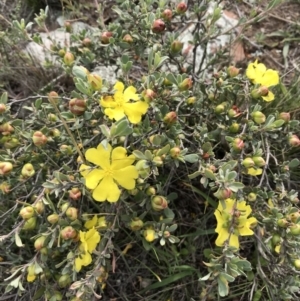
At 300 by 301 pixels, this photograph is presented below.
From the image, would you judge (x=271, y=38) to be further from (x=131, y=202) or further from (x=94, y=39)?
(x=131, y=202)

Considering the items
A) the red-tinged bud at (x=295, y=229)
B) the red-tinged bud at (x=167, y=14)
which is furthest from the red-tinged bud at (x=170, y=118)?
the red-tinged bud at (x=295, y=229)

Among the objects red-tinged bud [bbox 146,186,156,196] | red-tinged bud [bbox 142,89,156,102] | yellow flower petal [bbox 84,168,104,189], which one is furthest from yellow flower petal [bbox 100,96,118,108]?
red-tinged bud [bbox 146,186,156,196]

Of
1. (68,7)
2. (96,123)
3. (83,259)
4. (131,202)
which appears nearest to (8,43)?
(68,7)

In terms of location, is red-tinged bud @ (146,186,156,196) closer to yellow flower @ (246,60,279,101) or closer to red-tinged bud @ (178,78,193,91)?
red-tinged bud @ (178,78,193,91)

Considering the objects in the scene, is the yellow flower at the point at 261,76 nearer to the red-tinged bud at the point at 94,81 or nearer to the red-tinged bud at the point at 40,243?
the red-tinged bud at the point at 94,81

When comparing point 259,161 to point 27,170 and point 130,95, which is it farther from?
point 27,170

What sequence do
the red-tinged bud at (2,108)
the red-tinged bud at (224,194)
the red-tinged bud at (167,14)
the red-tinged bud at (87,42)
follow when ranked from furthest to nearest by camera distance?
the red-tinged bud at (87,42), the red-tinged bud at (167,14), the red-tinged bud at (2,108), the red-tinged bud at (224,194)

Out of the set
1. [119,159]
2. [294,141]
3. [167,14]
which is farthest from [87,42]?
[294,141]
